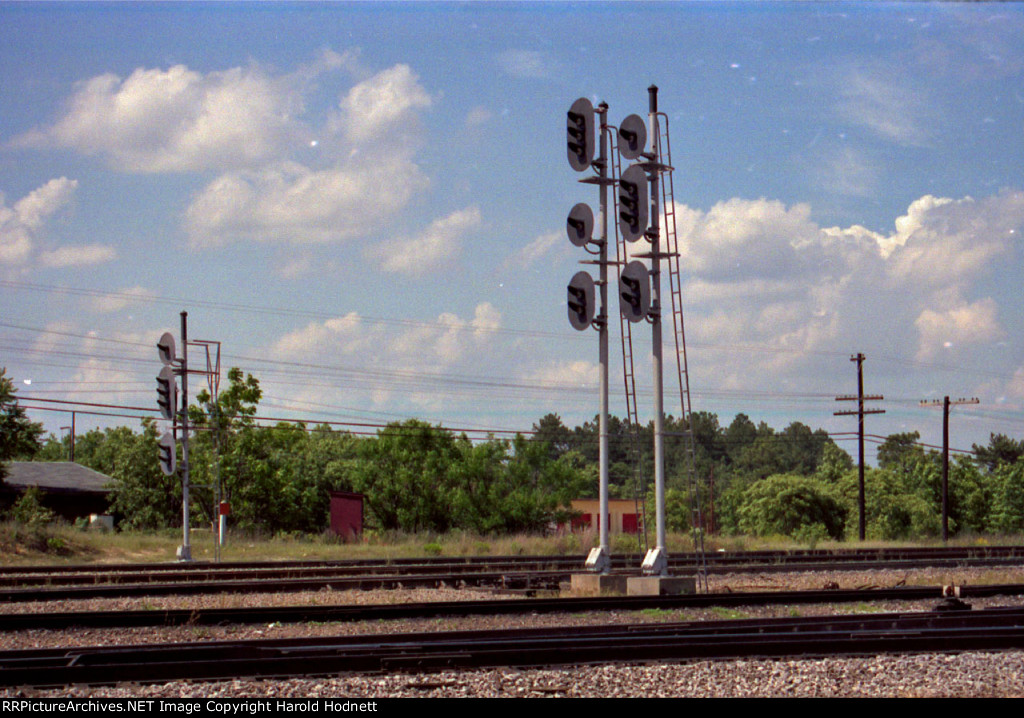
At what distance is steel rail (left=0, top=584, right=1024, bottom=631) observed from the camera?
12.4m

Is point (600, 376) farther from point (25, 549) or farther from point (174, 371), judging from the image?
point (25, 549)

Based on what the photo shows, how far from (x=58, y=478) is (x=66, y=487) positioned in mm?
2237

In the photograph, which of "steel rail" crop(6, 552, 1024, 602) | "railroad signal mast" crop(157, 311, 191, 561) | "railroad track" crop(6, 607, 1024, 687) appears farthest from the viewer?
"railroad signal mast" crop(157, 311, 191, 561)

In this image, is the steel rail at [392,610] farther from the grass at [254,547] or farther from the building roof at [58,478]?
the building roof at [58,478]

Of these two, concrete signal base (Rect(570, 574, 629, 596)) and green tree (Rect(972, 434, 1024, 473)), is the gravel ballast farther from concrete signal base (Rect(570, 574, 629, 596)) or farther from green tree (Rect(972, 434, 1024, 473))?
green tree (Rect(972, 434, 1024, 473))

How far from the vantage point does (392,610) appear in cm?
1332

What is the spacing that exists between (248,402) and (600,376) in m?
29.4

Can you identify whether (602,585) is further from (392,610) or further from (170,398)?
(170,398)

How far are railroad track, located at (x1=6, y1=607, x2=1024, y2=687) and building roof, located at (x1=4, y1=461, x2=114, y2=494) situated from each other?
42.1 metres

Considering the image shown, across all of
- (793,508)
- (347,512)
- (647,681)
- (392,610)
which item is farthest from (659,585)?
(793,508)

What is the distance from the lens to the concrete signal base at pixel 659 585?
16391mm

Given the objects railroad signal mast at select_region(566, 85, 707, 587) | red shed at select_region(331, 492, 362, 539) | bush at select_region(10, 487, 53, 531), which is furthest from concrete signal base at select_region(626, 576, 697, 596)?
red shed at select_region(331, 492, 362, 539)

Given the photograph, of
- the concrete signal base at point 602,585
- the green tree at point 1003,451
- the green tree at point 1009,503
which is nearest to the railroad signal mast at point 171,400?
the concrete signal base at point 602,585
